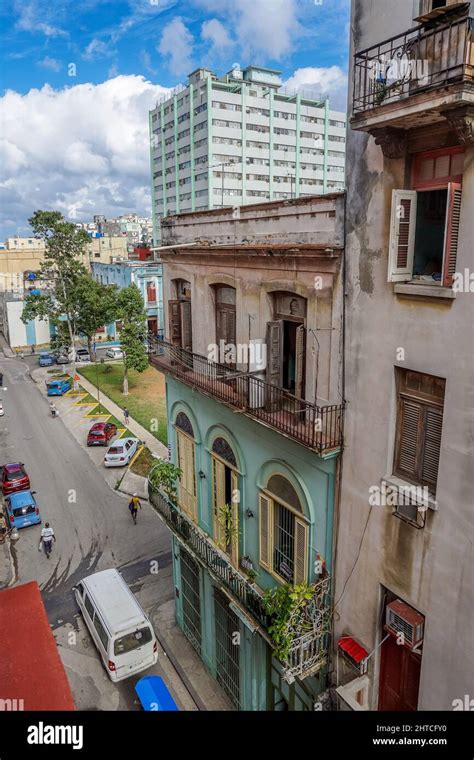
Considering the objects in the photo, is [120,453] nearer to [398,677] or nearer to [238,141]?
[398,677]

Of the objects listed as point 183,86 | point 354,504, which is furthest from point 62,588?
point 183,86

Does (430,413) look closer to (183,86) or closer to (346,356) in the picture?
(346,356)

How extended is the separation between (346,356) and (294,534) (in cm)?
450

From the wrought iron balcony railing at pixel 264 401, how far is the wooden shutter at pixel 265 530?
2.47 m

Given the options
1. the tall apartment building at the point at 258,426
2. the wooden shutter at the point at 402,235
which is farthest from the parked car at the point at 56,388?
the wooden shutter at the point at 402,235

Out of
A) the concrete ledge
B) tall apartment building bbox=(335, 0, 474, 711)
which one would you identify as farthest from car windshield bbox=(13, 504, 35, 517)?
Result: the concrete ledge

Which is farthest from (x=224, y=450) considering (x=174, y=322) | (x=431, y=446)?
(x=431, y=446)

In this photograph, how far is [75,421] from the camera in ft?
148

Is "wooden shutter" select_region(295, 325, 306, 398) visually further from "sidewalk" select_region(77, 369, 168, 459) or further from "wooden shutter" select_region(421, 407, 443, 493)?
"sidewalk" select_region(77, 369, 168, 459)

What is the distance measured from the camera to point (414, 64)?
300 inches

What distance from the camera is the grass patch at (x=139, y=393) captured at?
143 feet

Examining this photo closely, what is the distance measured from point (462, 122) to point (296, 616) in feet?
29.9
